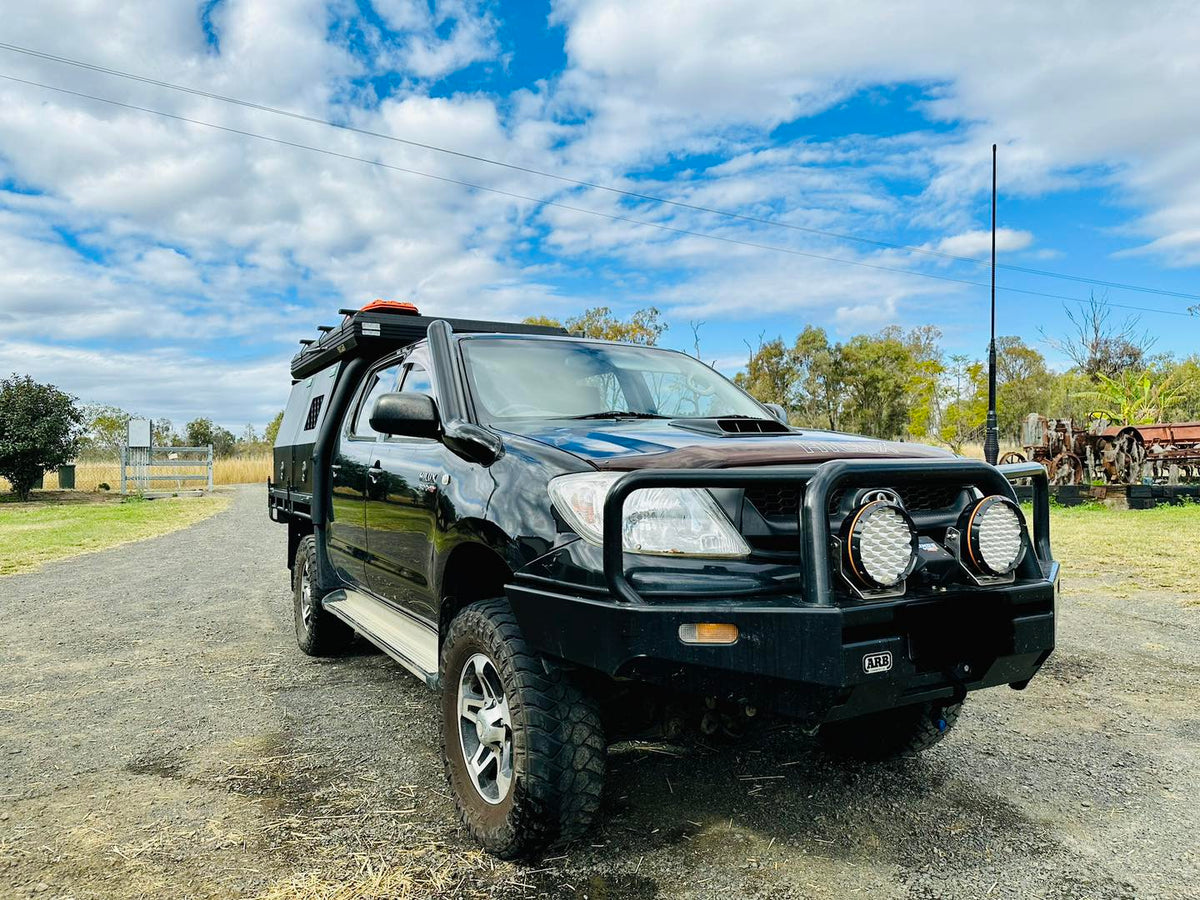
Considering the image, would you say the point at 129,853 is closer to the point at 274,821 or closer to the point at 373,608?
the point at 274,821

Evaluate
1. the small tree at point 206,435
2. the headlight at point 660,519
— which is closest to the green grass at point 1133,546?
the headlight at point 660,519

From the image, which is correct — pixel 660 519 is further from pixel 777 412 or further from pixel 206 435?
pixel 206 435

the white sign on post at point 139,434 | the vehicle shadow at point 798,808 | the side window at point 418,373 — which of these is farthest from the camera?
the white sign on post at point 139,434

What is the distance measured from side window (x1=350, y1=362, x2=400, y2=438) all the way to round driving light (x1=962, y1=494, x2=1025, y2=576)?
3020 millimetres

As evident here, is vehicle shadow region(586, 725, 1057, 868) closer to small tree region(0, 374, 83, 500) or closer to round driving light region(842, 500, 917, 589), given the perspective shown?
round driving light region(842, 500, 917, 589)

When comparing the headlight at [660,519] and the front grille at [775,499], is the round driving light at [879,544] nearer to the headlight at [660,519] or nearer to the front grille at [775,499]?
the front grille at [775,499]

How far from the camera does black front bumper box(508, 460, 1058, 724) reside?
→ 2.23m

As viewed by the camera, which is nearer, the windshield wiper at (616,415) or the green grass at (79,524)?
the windshield wiper at (616,415)

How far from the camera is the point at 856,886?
2.60 m

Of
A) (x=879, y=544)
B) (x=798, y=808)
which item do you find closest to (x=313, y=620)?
(x=798, y=808)

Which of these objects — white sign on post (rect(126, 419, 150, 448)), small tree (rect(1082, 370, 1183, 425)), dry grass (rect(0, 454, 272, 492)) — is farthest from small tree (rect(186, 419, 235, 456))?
small tree (rect(1082, 370, 1183, 425))

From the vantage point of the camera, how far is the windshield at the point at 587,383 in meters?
3.61

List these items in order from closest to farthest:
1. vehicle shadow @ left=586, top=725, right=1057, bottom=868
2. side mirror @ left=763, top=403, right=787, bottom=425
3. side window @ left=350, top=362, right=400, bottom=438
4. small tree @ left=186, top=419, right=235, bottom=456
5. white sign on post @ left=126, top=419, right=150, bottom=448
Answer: vehicle shadow @ left=586, top=725, right=1057, bottom=868 → side mirror @ left=763, top=403, right=787, bottom=425 → side window @ left=350, top=362, right=400, bottom=438 → white sign on post @ left=126, top=419, right=150, bottom=448 → small tree @ left=186, top=419, right=235, bottom=456

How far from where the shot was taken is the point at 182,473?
100 ft
